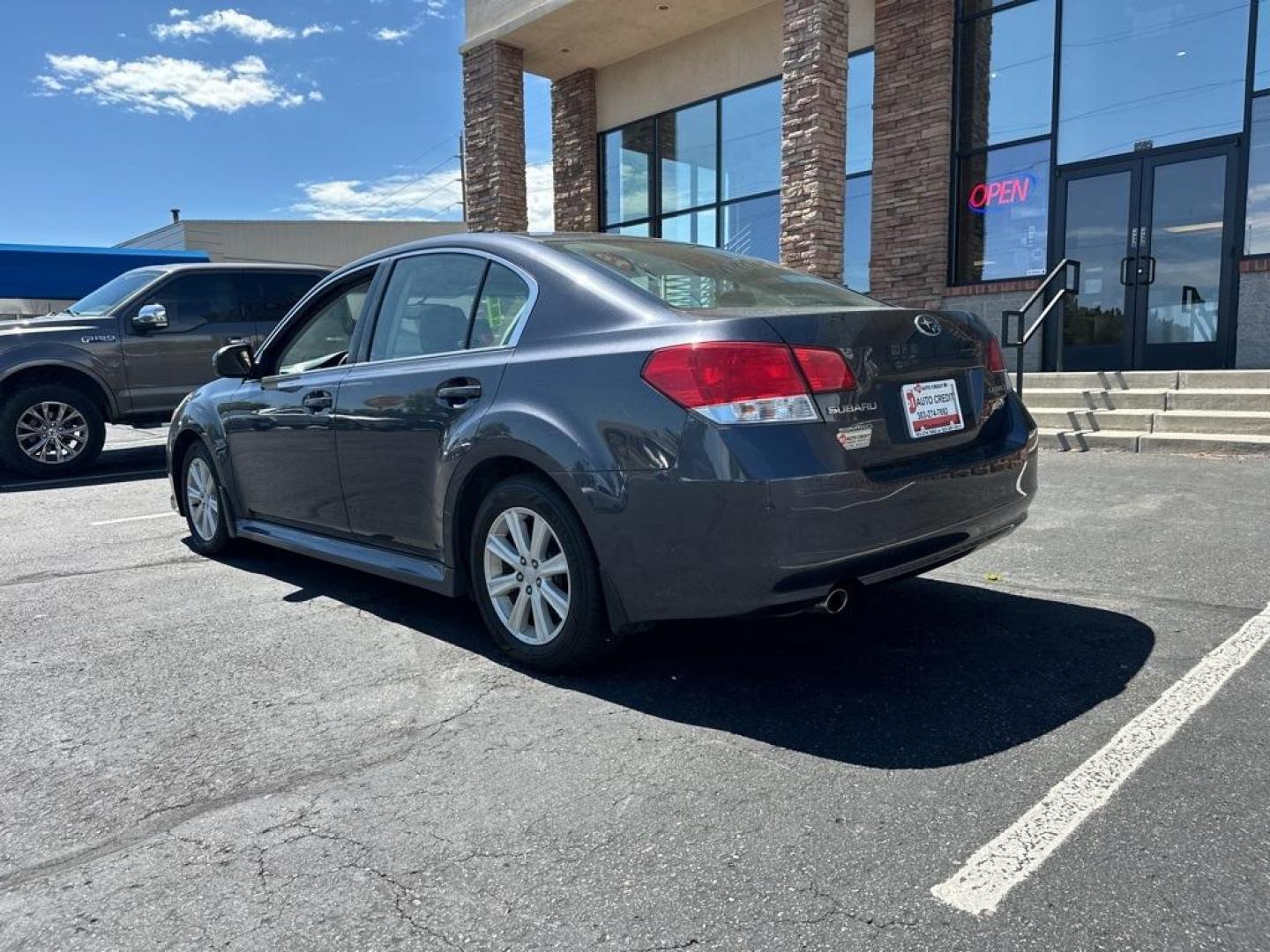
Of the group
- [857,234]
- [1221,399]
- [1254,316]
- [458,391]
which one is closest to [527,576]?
[458,391]

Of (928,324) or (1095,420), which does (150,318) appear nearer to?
(928,324)

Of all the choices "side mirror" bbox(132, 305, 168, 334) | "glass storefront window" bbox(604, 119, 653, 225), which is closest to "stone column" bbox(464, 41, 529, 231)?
"glass storefront window" bbox(604, 119, 653, 225)

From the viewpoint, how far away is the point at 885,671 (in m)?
3.24

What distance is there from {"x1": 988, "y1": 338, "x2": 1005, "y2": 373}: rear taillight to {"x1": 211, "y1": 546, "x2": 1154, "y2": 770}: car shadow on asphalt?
101cm

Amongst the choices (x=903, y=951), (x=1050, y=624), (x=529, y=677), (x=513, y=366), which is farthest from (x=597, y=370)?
(x=1050, y=624)

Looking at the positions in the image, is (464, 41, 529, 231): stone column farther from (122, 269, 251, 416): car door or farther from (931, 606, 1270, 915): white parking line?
(931, 606, 1270, 915): white parking line

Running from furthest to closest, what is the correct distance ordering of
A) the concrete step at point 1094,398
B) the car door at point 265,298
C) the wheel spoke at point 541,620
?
1. the car door at point 265,298
2. the concrete step at point 1094,398
3. the wheel spoke at point 541,620

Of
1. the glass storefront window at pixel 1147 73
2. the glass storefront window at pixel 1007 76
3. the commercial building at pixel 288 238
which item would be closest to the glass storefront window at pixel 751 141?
the glass storefront window at pixel 1007 76

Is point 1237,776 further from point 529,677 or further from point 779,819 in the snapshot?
point 529,677

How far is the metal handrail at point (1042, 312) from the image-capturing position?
9.46 meters

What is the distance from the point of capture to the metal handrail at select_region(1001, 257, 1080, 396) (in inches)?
372

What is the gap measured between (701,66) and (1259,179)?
8.37 metres

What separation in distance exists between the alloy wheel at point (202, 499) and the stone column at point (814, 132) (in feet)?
26.8

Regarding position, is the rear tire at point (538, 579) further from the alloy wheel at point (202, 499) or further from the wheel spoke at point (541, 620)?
the alloy wheel at point (202, 499)
